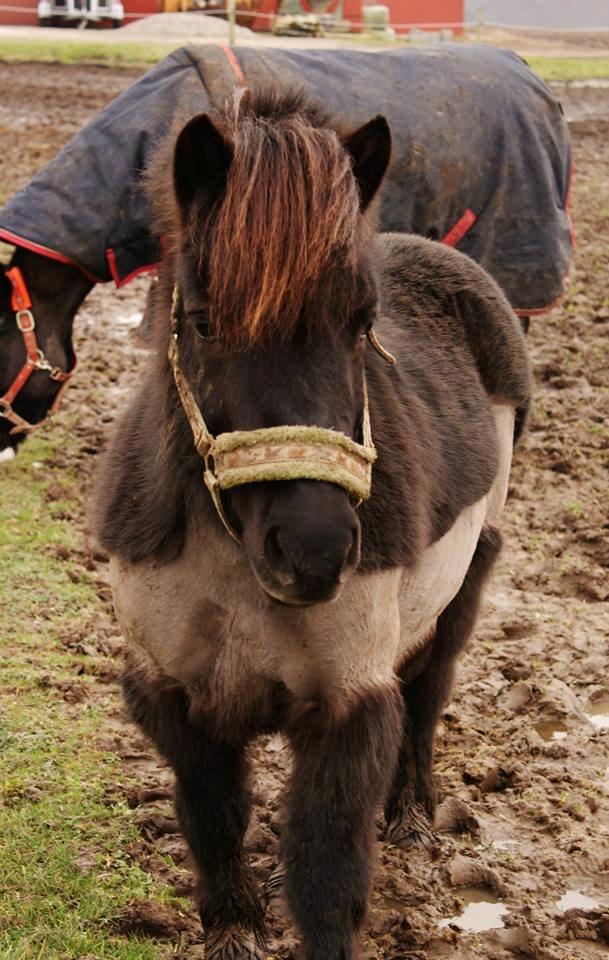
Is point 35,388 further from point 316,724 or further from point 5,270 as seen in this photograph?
point 316,724

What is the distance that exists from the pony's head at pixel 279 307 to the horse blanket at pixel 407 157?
3301 millimetres

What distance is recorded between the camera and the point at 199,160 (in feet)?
8.38

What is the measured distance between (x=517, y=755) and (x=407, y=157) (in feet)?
11.0

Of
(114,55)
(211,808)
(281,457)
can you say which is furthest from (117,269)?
(114,55)

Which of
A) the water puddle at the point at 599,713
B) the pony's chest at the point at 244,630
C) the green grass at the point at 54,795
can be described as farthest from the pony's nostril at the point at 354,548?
the water puddle at the point at 599,713

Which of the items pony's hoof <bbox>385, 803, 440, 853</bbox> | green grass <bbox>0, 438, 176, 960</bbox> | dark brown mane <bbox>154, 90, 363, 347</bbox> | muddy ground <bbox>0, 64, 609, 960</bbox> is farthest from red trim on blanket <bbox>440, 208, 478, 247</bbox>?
dark brown mane <bbox>154, 90, 363, 347</bbox>

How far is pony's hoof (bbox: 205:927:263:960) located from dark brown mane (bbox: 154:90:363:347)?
4.70 feet

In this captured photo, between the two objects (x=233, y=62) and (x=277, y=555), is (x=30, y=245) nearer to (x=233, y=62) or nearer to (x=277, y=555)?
(x=233, y=62)

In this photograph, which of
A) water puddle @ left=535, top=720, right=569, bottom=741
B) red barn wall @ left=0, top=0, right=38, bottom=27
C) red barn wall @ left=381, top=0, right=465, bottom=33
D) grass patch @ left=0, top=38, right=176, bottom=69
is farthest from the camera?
red barn wall @ left=381, top=0, right=465, bottom=33

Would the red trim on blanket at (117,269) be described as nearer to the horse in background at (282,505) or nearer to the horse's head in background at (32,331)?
the horse's head in background at (32,331)

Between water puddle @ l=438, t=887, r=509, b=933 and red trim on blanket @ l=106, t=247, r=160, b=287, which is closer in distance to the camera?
water puddle @ l=438, t=887, r=509, b=933

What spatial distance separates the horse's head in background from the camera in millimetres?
6070

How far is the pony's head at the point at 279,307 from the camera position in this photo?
2.35 meters

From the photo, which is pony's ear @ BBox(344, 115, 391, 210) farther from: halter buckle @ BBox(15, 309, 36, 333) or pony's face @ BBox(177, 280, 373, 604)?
halter buckle @ BBox(15, 309, 36, 333)
